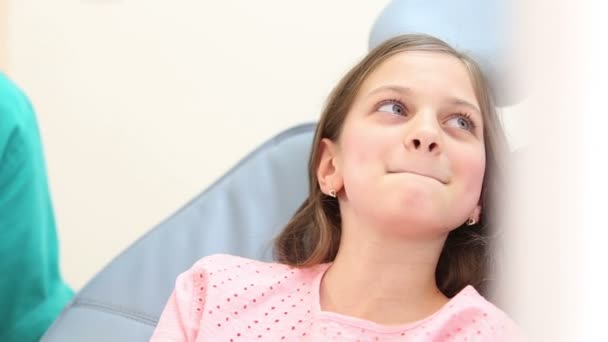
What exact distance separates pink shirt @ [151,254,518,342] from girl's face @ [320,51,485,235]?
9cm

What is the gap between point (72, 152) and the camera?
1983mm

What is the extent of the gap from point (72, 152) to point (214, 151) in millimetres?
322

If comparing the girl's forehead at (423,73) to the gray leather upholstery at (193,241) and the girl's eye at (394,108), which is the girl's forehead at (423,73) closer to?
the girl's eye at (394,108)

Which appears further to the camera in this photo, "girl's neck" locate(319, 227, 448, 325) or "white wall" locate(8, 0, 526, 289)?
"white wall" locate(8, 0, 526, 289)

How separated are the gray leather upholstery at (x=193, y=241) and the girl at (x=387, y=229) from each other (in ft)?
0.62

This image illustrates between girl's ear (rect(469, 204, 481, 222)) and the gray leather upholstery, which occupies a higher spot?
girl's ear (rect(469, 204, 481, 222))

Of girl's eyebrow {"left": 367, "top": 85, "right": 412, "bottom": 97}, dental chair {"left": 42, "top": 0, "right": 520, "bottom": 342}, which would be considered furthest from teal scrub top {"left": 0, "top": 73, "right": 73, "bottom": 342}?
girl's eyebrow {"left": 367, "top": 85, "right": 412, "bottom": 97}

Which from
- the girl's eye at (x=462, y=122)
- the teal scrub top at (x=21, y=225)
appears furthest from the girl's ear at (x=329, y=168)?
the teal scrub top at (x=21, y=225)

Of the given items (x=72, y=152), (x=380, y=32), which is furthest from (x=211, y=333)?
(x=72, y=152)

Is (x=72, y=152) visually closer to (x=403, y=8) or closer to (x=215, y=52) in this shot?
(x=215, y=52)

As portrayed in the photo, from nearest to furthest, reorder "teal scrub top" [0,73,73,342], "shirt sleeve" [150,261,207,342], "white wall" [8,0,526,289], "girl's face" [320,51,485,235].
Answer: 1. "girl's face" [320,51,485,235]
2. "shirt sleeve" [150,261,207,342]
3. "teal scrub top" [0,73,73,342]
4. "white wall" [8,0,526,289]

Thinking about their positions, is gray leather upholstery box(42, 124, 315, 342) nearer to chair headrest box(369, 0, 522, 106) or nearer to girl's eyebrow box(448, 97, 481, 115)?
chair headrest box(369, 0, 522, 106)

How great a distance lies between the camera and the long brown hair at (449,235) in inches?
37.1

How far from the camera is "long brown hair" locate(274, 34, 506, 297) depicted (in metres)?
0.94
